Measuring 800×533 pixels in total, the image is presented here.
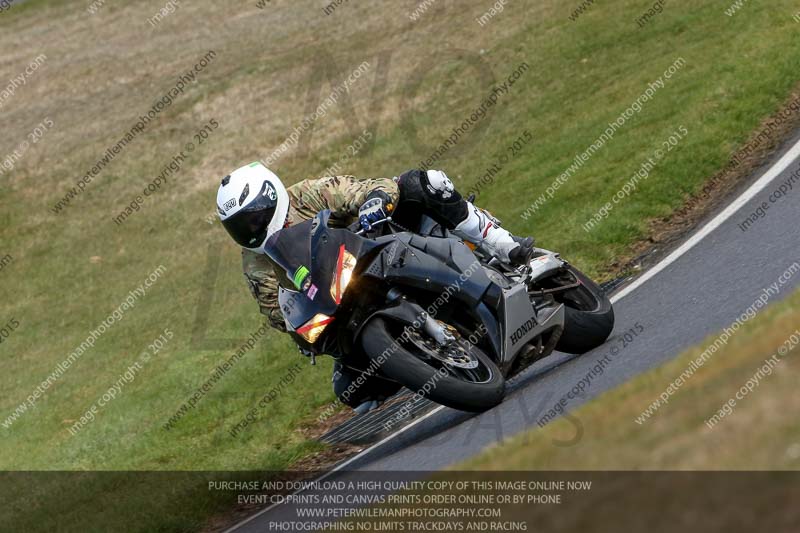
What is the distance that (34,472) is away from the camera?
43.1 feet

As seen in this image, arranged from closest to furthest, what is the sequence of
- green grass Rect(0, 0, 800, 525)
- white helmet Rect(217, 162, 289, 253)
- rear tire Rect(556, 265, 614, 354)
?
white helmet Rect(217, 162, 289, 253) < rear tire Rect(556, 265, 614, 354) < green grass Rect(0, 0, 800, 525)

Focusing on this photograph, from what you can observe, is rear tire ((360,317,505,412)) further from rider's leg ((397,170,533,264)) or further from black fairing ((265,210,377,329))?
rider's leg ((397,170,533,264))

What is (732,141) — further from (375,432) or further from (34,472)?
(34,472)

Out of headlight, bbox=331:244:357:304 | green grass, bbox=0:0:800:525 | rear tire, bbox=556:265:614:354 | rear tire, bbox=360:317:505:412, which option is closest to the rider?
headlight, bbox=331:244:357:304

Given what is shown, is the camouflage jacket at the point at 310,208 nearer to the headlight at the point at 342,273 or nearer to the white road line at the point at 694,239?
the headlight at the point at 342,273

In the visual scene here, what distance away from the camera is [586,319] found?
30.8 feet

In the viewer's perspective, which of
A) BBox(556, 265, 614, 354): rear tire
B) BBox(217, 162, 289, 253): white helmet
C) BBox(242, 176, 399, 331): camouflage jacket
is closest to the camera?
BBox(217, 162, 289, 253): white helmet

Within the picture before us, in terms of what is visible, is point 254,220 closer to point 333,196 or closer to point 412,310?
point 333,196

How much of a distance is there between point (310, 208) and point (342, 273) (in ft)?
4.35

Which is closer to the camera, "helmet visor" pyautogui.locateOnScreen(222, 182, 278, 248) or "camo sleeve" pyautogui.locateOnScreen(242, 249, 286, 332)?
"helmet visor" pyautogui.locateOnScreen(222, 182, 278, 248)

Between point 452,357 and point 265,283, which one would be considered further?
point 265,283

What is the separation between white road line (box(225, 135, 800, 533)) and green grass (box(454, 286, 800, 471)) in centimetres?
263

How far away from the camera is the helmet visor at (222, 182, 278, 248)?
838cm

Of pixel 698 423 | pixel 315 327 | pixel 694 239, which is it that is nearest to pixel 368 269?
pixel 315 327
